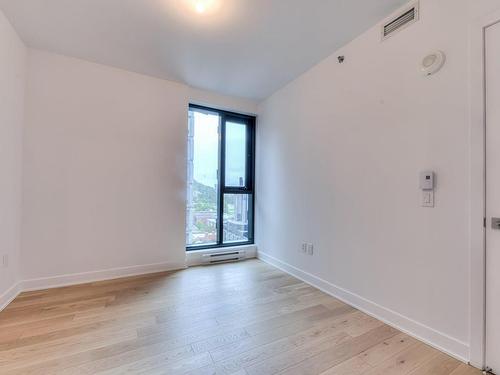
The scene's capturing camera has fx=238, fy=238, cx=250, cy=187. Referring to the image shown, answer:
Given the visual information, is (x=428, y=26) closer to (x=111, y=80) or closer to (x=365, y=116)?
(x=365, y=116)

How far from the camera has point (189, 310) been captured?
2.14 meters

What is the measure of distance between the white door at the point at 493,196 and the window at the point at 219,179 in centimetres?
293

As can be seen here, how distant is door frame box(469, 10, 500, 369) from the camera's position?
1.45 meters

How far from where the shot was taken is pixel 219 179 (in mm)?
3758

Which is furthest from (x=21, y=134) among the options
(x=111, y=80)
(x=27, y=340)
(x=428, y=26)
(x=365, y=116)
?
(x=428, y=26)

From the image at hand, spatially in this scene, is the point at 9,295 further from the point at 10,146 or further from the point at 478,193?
the point at 478,193

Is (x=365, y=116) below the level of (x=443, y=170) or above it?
above

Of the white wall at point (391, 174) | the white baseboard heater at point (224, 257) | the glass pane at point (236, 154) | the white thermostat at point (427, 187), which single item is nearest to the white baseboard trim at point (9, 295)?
the white baseboard heater at point (224, 257)

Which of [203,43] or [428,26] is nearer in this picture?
[428,26]

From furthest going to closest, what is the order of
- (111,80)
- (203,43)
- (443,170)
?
(111,80) → (203,43) → (443,170)

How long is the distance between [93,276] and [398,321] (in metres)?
3.15

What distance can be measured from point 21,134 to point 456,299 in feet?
13.3

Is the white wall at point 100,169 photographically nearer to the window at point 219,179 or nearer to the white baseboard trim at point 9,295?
the white baseboard trim at point 9,295

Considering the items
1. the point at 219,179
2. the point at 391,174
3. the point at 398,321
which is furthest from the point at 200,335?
the point at 219,179
